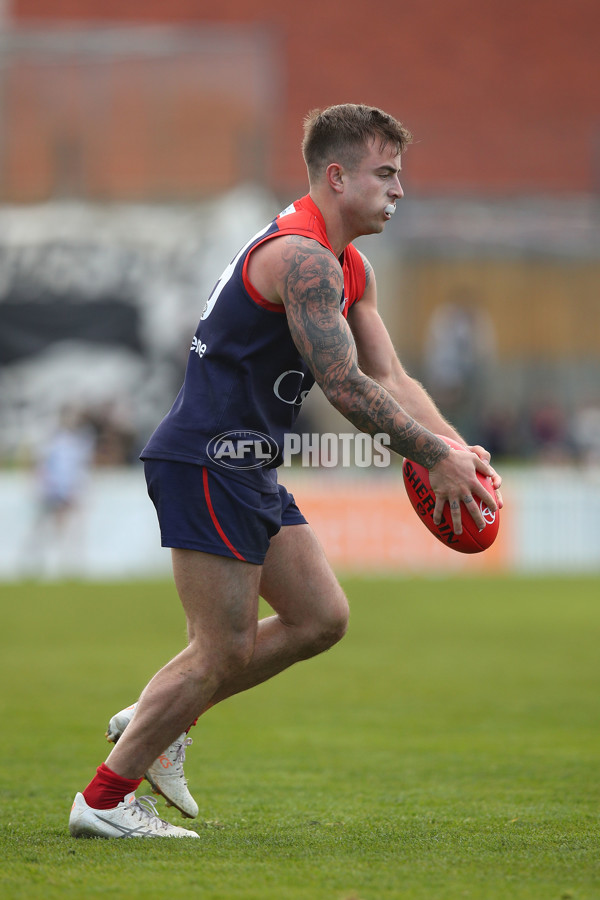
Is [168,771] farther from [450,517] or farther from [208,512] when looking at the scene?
[450,517]

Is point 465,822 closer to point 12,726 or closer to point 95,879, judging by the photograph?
point 95,879

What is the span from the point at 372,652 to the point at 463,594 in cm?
519

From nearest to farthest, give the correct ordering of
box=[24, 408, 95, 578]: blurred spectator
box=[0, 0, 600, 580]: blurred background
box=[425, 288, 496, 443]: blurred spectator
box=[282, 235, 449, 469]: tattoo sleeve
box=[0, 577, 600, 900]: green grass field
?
box=[0, 577, 600, 900]: green grass field
box=[282, 235, 449, 469]: tattoo sleeve
box=[24, 408, 95, 578]: blurred spectator
box=[0, 0, 600, 580]: blurred background
box=[425, 288, 496, 443]: blurred spectator

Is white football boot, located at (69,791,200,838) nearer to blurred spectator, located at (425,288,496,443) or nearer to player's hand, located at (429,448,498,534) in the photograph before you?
player's hand, located at (429,448,498,534)

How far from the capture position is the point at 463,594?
16.0 m

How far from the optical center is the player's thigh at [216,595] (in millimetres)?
4461

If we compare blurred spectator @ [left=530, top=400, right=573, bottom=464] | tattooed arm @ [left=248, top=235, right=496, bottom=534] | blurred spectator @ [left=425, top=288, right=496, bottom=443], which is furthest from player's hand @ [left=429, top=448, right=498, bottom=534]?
blurred spectator @ [left=530, top=400, right=573, bottom=464]

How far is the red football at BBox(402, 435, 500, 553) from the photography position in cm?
466

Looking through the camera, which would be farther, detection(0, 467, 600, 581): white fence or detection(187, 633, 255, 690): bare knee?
detection(0, 467, 600, 581): white fence

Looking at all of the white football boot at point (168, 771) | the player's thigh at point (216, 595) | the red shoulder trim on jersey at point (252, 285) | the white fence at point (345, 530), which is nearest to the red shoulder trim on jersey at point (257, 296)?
the red shoulder trim on jersey at point (252, 285)

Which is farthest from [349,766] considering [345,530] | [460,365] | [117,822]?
[460,365]

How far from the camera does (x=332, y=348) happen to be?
430 cm

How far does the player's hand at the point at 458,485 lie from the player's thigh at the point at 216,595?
0.69 metres

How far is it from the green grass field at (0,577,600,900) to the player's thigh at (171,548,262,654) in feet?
2.34
